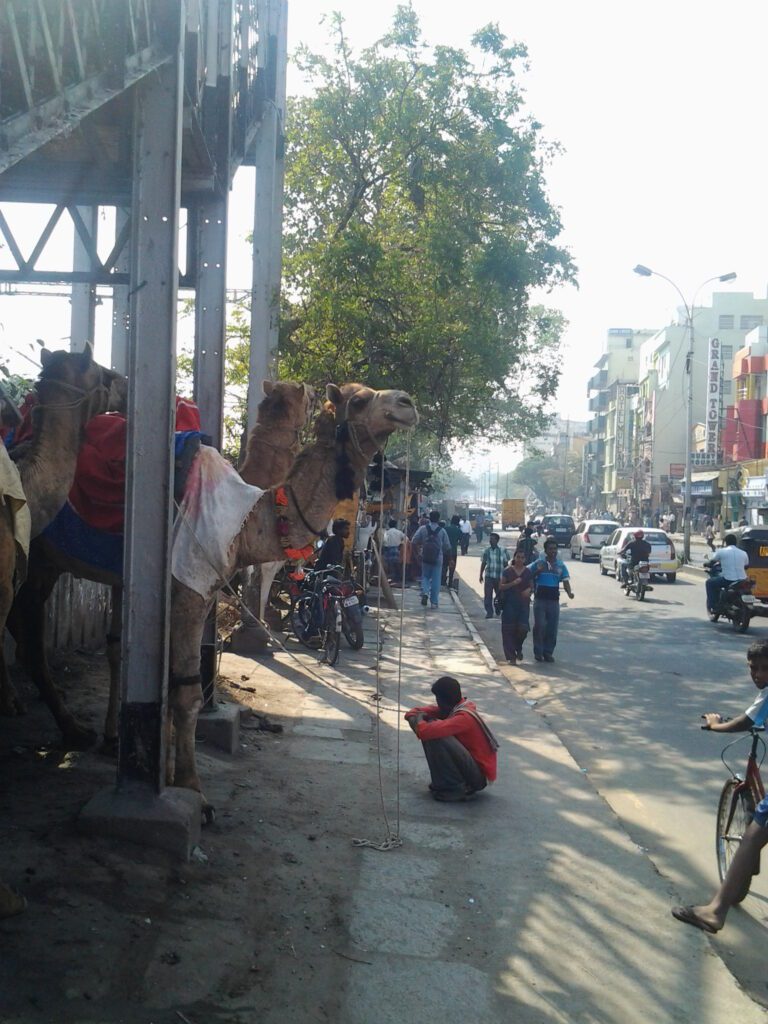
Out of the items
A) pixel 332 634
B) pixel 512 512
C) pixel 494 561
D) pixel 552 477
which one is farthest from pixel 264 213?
pixel 552 477

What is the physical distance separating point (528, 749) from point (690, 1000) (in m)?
4.81

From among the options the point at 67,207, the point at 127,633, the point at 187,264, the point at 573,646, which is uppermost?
the point at 67,207

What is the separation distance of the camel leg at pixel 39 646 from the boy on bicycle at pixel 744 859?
402 cm

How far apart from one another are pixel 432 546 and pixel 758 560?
647 centimetres

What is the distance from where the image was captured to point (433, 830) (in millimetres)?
6660

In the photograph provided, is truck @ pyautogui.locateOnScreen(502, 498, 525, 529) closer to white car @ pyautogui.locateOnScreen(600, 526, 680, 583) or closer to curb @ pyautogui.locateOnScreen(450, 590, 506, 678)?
white car @ pyautogui.locateOnScreen(600, 526, 680, 583)

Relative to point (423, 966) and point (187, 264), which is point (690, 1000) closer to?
point (423, 966)

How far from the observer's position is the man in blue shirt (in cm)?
1463

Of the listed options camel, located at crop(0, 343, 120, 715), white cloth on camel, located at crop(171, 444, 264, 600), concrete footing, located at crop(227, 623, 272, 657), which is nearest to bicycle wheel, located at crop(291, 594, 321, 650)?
concrete footing, located at crop(227, 623, 272, 657)

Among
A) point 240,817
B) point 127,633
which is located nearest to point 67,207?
point 127,633

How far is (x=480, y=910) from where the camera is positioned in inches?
209

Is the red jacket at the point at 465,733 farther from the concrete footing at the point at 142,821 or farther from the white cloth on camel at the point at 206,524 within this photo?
the concrete footing at the point at 142,821

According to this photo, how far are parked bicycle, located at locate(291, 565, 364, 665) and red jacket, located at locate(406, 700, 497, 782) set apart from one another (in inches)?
233

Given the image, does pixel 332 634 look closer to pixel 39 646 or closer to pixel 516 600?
pixel 516 600
